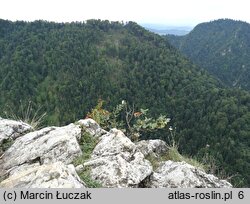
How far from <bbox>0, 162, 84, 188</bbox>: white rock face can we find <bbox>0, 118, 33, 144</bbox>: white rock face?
12.4ft

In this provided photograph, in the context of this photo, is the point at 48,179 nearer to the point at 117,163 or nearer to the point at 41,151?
the point at 117,163

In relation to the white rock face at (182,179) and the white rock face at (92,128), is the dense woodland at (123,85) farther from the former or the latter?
the white rock face at (182,179)

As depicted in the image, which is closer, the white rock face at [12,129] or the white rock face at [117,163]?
the white rock face at [117,163]

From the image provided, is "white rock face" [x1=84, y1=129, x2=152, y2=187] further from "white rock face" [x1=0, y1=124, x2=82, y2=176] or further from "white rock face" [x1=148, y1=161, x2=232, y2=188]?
"white rock face" [x1=0, y1=124, x2=82, y2=176]

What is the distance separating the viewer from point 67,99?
481ft

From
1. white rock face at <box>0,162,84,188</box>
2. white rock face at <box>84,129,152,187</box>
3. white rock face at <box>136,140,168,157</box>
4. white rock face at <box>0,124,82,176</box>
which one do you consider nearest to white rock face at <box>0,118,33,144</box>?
white rock face at <box>0,124,82,176</box>

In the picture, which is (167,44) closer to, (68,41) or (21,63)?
(68,41)

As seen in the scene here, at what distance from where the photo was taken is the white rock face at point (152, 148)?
1154 centimetres

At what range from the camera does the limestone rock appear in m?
11.5

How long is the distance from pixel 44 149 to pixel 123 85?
14892cm

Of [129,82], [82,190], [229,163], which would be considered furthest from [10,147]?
[129,82]

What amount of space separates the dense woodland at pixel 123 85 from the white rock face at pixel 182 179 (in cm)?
9625

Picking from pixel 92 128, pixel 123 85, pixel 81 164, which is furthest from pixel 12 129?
pixel 123 85

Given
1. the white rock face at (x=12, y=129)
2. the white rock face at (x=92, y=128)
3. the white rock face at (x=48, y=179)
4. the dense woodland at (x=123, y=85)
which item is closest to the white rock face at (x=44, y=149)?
the white rock face at (x=92, y=128)
